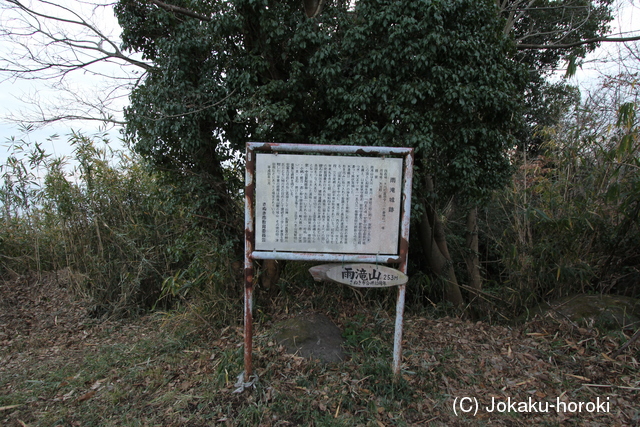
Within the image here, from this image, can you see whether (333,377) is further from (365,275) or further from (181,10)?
(181,10)

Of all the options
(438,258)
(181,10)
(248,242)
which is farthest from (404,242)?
(181,10)

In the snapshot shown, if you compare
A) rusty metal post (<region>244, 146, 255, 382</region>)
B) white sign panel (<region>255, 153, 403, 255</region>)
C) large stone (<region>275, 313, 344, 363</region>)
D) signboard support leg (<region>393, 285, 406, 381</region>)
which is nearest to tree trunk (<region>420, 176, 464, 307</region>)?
large stone (<region>275, 313, 344, 363</region>)

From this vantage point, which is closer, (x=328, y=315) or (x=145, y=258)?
(x=328, y=315)

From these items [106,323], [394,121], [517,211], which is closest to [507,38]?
[394,121]

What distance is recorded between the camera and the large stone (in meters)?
3.65

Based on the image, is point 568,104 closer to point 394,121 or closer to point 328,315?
point 394,121

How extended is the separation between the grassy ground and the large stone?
4.1 inches

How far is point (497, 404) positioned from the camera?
315 centimetres

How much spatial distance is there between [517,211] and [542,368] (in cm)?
198

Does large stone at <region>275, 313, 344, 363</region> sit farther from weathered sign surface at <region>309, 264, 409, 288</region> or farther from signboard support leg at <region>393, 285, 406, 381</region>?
weathered sign surface at <region>309, 264, 409, 288</region>

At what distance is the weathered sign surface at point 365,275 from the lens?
10.6 feet

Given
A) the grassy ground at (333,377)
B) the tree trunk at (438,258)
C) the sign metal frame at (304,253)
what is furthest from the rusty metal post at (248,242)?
the tree trunk at (438,258)

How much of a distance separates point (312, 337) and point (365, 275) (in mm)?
1019

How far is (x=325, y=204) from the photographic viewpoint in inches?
127
